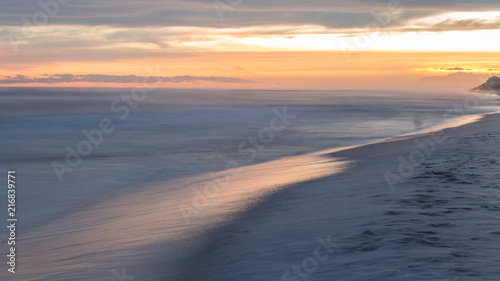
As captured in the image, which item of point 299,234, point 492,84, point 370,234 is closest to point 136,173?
point 299,234

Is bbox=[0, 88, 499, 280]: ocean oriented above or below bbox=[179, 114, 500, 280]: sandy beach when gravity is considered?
above

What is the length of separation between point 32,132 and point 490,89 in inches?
5001

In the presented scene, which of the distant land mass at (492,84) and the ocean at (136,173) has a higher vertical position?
the distant land mass at (492,84)

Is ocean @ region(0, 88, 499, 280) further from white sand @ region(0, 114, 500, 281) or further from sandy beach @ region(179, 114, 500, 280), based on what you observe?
sandy beach @ region(179, 114, 500, 280)

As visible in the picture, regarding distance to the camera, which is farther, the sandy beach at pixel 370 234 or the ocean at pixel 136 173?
the ocean at pixel 136 173

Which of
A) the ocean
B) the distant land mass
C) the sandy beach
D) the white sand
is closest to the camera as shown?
the sandy beach

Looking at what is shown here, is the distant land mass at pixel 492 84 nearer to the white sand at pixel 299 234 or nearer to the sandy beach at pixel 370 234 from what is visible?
the white sand at pixel 299 234

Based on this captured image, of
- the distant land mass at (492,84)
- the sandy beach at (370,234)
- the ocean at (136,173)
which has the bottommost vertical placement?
the sandy beach at (370,234)

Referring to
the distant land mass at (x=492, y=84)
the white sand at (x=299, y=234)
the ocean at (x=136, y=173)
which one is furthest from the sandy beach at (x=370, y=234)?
the distant land mass at (x=492, y=84)

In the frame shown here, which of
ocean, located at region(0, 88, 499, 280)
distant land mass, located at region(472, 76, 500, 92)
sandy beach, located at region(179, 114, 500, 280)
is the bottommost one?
sandy beach, located at region(179, 114, 500, 280)

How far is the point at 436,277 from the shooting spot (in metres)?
4.26

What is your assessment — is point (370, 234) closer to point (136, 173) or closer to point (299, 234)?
point (299, 234)

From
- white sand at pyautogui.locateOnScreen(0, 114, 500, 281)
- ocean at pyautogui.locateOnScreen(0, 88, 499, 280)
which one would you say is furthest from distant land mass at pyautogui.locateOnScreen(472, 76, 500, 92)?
white sand at pyautogui.locateOnScreen(0, 114, 500, 281)

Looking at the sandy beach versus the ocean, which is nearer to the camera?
the sandy beach
